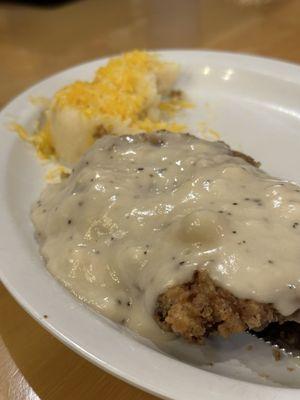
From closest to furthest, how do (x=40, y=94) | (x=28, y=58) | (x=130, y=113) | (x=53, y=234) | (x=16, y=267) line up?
(x=16, y=267), (x=53, y=234), (x=130, y=113), (x=40, y=94), (x=28, y=58)

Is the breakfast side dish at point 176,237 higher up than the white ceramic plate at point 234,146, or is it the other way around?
the breakfast side dish at point 176,237

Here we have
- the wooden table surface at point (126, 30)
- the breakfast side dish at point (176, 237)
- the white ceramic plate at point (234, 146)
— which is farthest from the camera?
the wooden table surface at point (126, 30)

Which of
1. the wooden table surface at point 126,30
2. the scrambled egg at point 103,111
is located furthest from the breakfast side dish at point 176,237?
the wooden table surface at point 126,30

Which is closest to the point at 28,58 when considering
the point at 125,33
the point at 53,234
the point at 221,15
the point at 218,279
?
the point at 125,33

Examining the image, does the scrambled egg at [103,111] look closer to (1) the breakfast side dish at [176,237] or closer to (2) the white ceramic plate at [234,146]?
(2) the white ceramic plate at [234,146]

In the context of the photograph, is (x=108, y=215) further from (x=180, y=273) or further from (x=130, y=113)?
(x=130, y=113)

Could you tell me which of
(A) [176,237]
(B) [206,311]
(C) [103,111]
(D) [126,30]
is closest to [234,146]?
(C) [103,111]

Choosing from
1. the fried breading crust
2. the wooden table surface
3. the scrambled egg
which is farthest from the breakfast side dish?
the wooden table surface

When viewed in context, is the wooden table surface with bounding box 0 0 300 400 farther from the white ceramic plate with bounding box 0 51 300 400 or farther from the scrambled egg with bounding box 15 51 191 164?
the scrambled egg with bounding box 15 51 191 164
